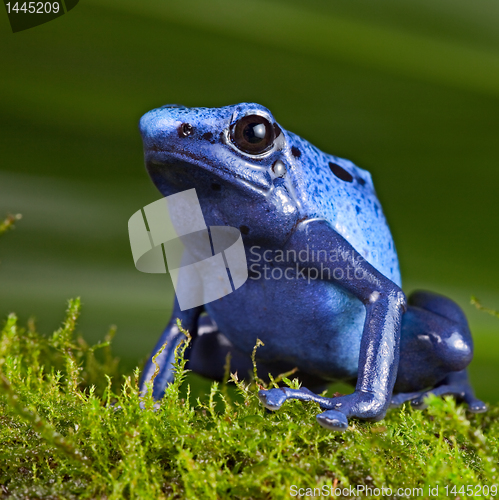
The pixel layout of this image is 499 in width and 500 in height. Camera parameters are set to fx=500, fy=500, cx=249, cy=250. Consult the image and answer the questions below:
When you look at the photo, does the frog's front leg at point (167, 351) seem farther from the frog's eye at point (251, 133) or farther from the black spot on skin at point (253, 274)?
the frog's eye at point (251, 133)

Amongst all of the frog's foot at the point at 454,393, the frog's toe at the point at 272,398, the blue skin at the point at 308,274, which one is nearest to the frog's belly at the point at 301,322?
the blue skin at the point at 308,274

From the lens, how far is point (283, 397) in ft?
2.38

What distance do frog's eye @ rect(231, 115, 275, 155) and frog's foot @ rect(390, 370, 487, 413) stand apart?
0.55 meters

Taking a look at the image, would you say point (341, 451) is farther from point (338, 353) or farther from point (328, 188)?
point (328, 188)

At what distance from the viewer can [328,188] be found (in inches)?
37.6

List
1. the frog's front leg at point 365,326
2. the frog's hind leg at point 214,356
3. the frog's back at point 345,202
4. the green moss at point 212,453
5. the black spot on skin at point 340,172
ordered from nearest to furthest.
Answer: the green moss at point 212,453 → the frog's front leg at point 365,326 → the frog's back at point 345,202 → the black spot on skin at point 340,172 → the frog's hind leg at point 214,356

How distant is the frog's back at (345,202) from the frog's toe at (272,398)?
33 centimetres

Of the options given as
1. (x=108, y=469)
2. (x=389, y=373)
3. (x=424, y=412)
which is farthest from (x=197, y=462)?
(x=424, y=412)

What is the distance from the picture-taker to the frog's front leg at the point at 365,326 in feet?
2.46

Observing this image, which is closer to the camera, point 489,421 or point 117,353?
point 489,421

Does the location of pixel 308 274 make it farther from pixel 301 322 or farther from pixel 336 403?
pixel 336 403

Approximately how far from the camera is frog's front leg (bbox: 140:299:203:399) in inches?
42.0

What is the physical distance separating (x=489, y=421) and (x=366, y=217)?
575 mm

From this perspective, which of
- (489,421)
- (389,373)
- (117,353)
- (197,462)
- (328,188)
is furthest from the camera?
(117,353)
